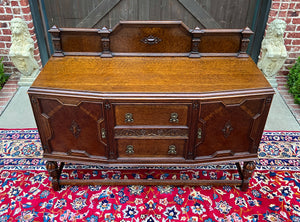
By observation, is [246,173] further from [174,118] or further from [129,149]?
[129,149]

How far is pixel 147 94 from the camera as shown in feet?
6.54

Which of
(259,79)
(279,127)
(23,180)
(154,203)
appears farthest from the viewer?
(279,127)

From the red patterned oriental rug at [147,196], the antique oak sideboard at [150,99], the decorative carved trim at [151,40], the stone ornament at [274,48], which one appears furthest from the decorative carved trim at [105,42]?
the stone ornament at [274,48]

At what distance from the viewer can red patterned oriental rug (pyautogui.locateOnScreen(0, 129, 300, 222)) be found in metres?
2.32

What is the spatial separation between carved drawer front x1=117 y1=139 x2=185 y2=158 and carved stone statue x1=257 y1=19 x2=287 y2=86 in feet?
Answer: 7.07

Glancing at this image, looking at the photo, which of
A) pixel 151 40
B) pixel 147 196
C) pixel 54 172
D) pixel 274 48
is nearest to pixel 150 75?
pixel 151 40

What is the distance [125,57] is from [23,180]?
1.55m

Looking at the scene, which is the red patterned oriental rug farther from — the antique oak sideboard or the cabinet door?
the cabinet door

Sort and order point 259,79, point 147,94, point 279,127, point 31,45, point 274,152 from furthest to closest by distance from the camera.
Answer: point 31,45
point 279,127
point 274,152
point 259,79
point 147,94

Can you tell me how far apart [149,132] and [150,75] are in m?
0.48

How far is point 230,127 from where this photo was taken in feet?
7.11

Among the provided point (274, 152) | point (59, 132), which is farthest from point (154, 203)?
point (274, 152)

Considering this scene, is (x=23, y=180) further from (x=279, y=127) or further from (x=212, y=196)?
(x=279, y=127)

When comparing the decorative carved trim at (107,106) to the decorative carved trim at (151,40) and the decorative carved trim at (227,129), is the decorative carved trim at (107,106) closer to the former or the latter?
the decorative carved trim at (151,40)
